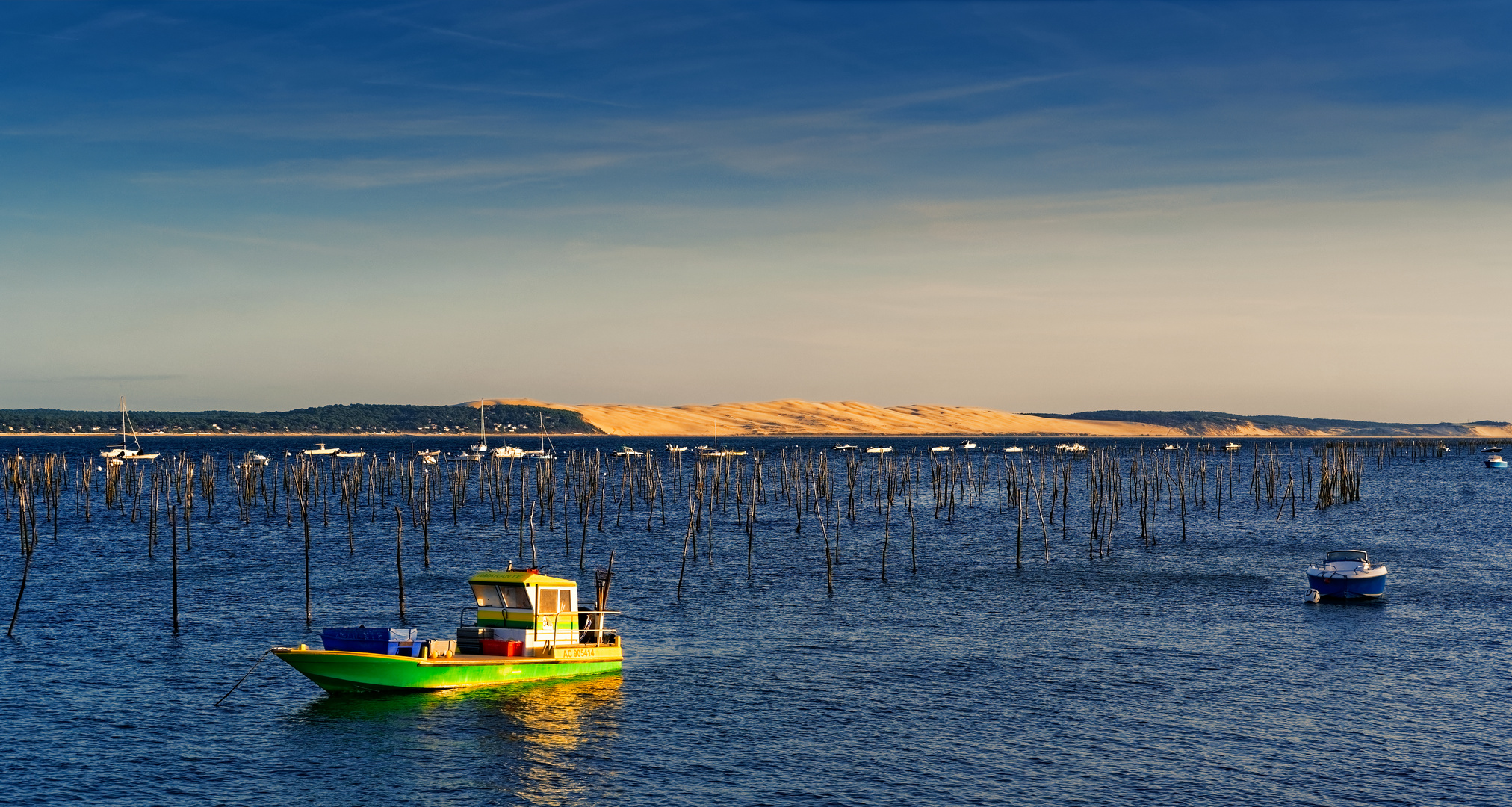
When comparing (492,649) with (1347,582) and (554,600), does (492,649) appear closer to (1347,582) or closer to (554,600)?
(554,600)

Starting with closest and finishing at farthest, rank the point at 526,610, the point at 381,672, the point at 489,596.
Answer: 1. the point at 381,672
2. the point at 526,610
3. the point at 489,596

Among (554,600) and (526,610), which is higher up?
Answer: (554,600)

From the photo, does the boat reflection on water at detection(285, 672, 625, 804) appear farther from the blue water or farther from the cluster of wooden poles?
the cluster of wooden poles

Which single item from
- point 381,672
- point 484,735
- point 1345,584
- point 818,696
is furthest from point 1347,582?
point 381,672

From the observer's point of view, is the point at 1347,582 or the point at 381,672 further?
the point at 1347,582

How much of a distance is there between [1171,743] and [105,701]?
29525 mm

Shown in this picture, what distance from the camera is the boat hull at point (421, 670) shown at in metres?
36.0

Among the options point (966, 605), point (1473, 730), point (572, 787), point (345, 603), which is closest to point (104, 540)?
point (345, 603)

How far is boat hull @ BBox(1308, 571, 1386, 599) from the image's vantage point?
5409cm

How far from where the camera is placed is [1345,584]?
54.1 metres

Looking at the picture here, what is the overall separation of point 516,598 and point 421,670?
435 cm

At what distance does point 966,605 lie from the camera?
2100 inches

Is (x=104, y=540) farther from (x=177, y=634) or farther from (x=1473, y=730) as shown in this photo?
(x=1473, y=730)

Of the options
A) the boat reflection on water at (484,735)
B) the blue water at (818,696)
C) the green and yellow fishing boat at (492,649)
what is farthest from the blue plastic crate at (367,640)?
the blue water at (818,696)
